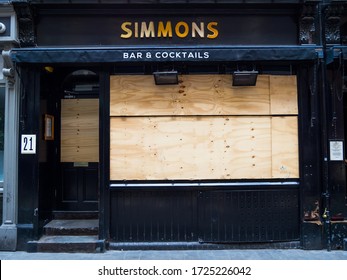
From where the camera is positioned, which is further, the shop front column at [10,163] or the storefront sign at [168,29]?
the storefront sign at [168,29]

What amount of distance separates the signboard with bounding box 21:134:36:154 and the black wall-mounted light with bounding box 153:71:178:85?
2.81 meters

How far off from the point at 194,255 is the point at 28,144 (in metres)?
4.03

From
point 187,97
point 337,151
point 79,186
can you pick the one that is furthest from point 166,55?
point 337,151

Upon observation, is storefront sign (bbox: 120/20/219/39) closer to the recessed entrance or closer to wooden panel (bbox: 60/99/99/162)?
the recessed entrance

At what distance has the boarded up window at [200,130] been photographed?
22.5 ft

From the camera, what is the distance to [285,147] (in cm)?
691

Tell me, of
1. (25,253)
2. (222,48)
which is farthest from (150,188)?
(222,48)

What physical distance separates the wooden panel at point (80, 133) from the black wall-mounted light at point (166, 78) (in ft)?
6.22

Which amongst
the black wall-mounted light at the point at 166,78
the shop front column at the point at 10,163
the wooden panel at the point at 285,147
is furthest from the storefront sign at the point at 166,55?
the shop front column at the point at 10,163

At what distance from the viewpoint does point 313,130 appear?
22.5 ft

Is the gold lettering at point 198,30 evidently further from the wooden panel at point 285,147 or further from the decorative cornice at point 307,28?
the wooden panel at point 285,147

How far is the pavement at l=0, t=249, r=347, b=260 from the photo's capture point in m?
6.22

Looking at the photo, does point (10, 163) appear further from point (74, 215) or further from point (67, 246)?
point (67, 246)

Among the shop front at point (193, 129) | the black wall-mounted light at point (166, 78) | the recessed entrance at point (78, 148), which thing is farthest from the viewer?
the recessed entrance at point (78, 148)
